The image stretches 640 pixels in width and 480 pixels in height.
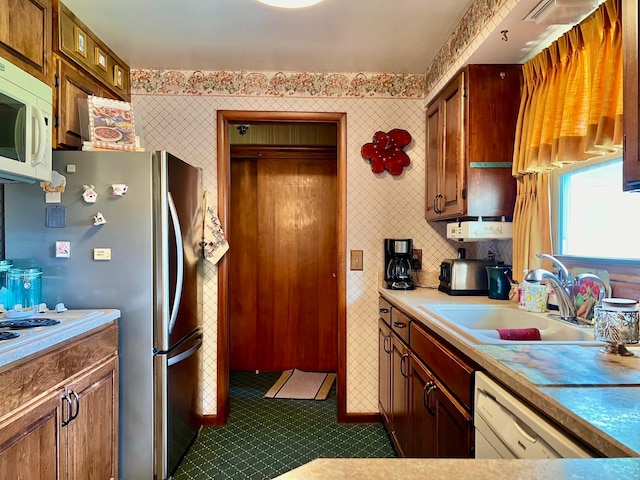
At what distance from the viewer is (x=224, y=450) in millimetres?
2529

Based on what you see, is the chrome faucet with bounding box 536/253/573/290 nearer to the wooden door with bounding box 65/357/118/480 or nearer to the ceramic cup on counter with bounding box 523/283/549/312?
the ceramic cup on counter with bounding box 523/283/549/312

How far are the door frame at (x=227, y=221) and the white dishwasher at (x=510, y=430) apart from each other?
5.41 ft

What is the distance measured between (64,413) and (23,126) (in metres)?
1.10

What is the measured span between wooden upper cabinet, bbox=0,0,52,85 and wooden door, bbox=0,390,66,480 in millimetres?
1339

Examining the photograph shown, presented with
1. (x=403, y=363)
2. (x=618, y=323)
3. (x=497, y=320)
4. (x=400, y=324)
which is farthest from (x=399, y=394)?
(x=618, y=323)

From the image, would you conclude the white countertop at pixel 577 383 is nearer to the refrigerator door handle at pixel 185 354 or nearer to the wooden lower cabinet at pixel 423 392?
the wooden lower cabinet at pixel 423 392

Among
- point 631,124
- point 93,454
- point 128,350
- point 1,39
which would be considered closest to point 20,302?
point 128,350

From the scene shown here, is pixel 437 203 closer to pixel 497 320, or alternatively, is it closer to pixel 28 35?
A: pixel 497 320

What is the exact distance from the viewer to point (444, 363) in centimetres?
159

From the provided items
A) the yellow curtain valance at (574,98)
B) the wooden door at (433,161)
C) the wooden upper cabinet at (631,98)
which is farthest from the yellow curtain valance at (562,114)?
the wooden door at (433,161)

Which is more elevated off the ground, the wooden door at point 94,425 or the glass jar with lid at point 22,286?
the glass jar with lid at point 22,286

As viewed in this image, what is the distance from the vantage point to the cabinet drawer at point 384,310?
2615mm

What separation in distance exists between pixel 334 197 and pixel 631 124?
2.96 metres

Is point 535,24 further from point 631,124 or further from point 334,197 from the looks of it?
point 334,197
